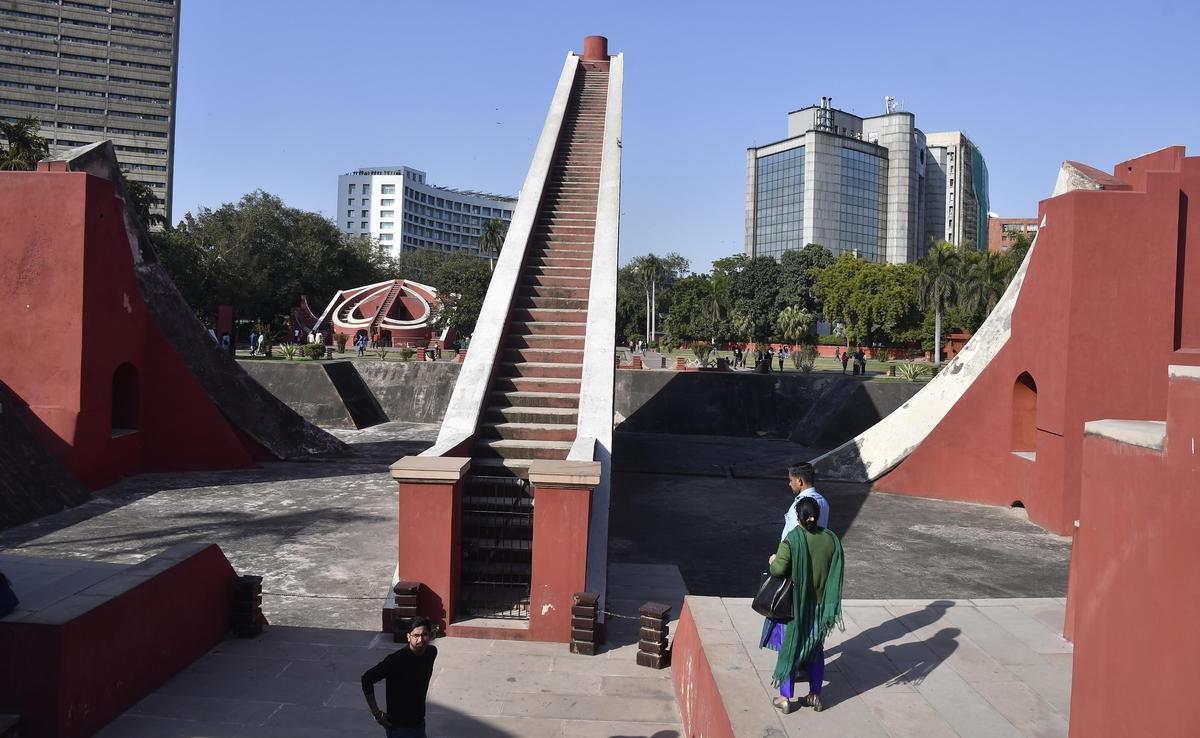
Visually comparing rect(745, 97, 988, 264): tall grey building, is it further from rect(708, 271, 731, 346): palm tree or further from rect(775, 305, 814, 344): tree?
rect(775, 305, 814, 344): tree

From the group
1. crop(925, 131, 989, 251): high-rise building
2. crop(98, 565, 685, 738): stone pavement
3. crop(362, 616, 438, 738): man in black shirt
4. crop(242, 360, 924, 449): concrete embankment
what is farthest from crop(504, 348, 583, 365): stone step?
crop(925, 131, 989, 251): high-rise building

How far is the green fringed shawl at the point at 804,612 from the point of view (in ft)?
15.0

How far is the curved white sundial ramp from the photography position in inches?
544

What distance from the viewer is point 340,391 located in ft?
73.4

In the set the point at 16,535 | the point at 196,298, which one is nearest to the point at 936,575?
the point at 16,535

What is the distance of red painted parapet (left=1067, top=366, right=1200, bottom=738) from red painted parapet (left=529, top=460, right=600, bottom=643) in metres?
3.88

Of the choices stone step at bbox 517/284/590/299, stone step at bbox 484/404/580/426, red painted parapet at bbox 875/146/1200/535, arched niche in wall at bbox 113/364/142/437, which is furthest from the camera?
arched niche in wall at bbox 113/364/142/437

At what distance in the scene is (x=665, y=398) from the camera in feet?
78.3

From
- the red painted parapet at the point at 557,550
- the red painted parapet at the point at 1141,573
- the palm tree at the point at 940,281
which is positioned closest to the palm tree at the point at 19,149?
the red painted parapet at the point at 557,550

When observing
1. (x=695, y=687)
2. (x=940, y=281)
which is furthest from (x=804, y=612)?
(x=940, y=281)

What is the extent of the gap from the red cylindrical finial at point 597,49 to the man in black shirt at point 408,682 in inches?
818

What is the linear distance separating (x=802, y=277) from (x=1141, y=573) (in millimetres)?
63201

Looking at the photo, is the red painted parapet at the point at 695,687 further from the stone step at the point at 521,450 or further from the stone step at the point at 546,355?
the stone step at the point at 546,355

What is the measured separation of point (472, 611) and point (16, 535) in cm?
631
